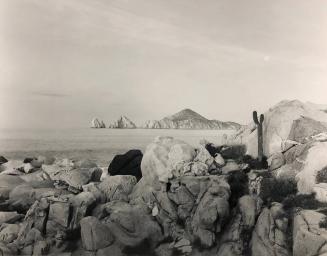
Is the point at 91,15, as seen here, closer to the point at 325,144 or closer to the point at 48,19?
the point at 48,19

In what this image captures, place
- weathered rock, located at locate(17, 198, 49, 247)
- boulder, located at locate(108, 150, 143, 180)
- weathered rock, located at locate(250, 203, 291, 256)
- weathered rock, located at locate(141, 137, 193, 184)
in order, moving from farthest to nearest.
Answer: boulder, located at locate(108, 150, 143, 180), weathered rock, located at locate(141, 137, 193, 184), weathered rock, located at locate(17, 198, 49, 247), weathered rock, located at locate(250, 203, 291, 256)

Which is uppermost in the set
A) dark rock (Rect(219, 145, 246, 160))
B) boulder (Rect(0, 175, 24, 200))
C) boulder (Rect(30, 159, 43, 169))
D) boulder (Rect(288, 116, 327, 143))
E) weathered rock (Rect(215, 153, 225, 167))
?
boulder (Rect(288, 116, 327, 143))

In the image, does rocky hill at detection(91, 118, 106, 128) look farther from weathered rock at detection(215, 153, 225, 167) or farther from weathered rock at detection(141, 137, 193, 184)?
weathered rock at detection(215, 153, 225, 167)

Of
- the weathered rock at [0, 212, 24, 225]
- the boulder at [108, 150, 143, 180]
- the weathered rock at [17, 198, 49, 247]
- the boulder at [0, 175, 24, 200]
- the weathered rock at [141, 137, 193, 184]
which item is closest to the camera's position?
the weathered rock at [17, 198, 49, 247]

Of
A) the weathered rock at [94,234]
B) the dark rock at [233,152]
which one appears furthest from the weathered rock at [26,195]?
the dark rock at [233,152]

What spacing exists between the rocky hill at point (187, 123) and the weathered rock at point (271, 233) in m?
7.71

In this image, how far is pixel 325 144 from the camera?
1459 centimetres

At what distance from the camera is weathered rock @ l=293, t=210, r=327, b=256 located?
11.5 metres

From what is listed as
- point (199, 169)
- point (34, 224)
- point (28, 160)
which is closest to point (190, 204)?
point (199, 169)

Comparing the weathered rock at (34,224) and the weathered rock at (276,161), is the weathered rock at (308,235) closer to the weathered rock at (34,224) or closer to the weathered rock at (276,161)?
the weathered rock at (276,161)

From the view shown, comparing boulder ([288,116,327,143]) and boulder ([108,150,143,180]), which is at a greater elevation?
boulder ([288,116,327,143])

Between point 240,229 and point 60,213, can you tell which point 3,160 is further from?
point 240,229

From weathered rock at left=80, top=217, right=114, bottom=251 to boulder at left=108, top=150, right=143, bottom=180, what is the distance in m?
4.12

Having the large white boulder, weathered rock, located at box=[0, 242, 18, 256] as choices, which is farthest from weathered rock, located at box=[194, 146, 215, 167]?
weathered rock, located at box=[0, 242, 18, 256]
